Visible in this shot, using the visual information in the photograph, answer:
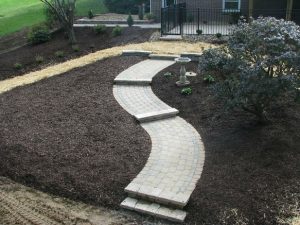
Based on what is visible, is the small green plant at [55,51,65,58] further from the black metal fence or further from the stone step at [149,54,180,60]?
the black metal fence

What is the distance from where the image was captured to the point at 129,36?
734 inches

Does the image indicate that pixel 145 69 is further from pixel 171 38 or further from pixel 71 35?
pixel 71 35

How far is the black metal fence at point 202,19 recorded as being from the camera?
61.7 feet

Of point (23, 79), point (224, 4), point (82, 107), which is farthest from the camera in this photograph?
point (224, 4)

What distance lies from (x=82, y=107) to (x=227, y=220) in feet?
17.8

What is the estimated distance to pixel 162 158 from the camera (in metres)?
8.21

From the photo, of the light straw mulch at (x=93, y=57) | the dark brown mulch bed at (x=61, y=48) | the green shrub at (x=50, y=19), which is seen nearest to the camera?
the light straw mulch at (x=93, y=57)

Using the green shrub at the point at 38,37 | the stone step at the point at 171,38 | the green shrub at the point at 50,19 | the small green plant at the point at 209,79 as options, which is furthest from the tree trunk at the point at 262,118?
the green shrub at the point at 50,19

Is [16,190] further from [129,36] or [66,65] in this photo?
[129,36]

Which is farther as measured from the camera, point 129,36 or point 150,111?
point 129,36

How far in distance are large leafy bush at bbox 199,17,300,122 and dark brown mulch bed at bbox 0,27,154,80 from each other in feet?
30.9

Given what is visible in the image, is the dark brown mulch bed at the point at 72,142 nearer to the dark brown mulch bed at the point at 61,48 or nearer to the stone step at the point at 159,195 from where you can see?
the stone step at the point at 159,195

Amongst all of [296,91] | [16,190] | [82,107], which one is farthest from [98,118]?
[296,91]

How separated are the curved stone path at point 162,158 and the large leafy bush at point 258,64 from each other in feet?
4.31
